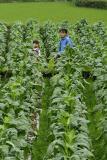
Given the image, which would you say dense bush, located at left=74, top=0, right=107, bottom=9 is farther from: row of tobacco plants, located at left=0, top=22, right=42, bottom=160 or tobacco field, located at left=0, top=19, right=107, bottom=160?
row of tobacco plants, located at left=0, top=22, right=42, bottom=160

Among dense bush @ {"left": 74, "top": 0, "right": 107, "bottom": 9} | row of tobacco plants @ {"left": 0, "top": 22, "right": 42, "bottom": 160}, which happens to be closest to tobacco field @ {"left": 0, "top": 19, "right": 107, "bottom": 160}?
row of tobacco plants @ {"left": 0, "top": 22, "right": 42, "bottom": 160}

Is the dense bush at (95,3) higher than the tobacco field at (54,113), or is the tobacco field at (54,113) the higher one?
the dense bush at (95,3)

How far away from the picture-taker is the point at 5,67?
19.1 m

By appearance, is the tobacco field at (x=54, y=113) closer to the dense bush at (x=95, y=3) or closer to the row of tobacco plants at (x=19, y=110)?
the row of tobacco plants at (x=19, y=110)

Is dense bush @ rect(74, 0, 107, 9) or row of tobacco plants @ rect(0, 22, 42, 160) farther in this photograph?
dense bush @ rect(74, 0, 107, 9)

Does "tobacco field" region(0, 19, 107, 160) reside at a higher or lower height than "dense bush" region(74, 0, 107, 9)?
lower

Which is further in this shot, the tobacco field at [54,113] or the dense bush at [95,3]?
the dense bush at [95,3]

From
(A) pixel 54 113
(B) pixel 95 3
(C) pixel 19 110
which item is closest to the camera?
(C) pixel 19 110

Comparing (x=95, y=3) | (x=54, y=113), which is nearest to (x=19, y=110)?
(x=54, y=113)

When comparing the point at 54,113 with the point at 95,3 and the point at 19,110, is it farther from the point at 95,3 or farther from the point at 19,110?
the point at 95,3

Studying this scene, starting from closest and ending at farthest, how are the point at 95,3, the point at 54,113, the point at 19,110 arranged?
the point at 19,110 → the point at 54,113 → the point at 95,3

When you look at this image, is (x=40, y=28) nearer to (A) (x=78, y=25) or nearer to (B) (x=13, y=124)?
(A) (x=78, y=25)

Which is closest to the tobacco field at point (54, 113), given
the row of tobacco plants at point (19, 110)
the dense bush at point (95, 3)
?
the row of tobacco plants at point (19, 110)

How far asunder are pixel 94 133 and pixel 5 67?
7058 millimetres
